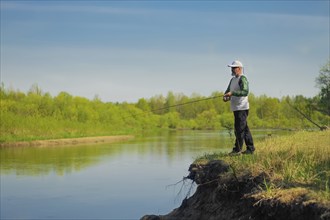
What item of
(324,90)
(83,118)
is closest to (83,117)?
(83,118)

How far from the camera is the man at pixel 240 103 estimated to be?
21.9 ft

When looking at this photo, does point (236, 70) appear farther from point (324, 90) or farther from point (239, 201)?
point (324, 90)

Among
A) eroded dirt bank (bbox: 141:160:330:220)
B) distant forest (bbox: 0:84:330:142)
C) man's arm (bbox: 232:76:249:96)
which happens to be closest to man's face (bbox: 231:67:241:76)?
man's arm (bbox: 232:76:249:96)

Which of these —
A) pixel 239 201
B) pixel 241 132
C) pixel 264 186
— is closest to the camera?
pixel 264 186

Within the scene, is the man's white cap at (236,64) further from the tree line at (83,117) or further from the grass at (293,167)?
the tree line at (83,117)

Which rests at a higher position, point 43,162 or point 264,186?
point 264,186

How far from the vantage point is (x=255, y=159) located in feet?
18.3

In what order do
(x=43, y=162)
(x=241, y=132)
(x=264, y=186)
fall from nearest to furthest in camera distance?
1. (x=264, y=186)
2. (x=241, y=132)
3. (x=43, y=162)

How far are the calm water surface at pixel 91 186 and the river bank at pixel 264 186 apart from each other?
559 mm

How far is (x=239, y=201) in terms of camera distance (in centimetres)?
514

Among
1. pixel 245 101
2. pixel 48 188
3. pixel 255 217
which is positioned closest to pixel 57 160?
pixel 48 188

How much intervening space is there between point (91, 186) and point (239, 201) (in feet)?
28.3

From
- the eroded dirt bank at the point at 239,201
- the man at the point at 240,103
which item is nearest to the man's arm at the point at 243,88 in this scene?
the man at the point at 240,103

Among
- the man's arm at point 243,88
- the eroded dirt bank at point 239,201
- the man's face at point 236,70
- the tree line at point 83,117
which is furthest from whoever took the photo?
the tree line at point 83,117
